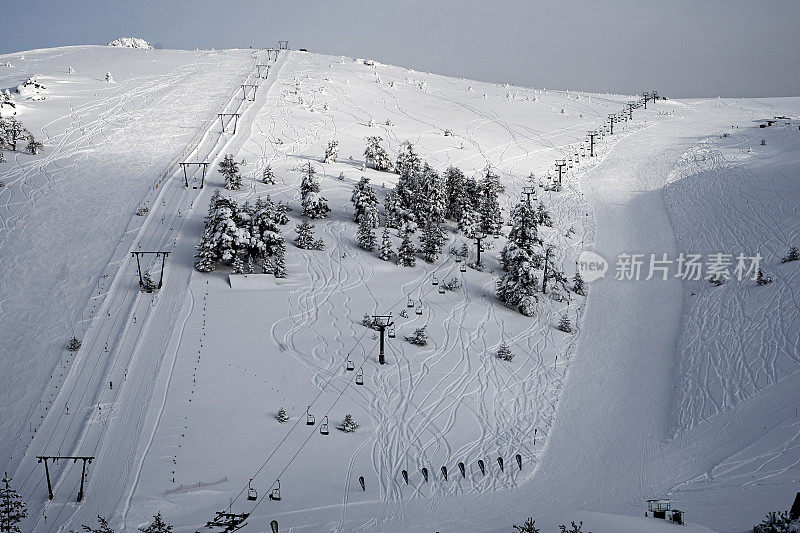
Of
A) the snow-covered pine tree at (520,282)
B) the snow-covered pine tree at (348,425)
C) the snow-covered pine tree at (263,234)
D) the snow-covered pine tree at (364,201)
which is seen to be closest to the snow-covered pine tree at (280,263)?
the snow-covered pine tree at (263,234)

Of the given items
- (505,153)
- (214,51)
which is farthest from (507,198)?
(214,51)

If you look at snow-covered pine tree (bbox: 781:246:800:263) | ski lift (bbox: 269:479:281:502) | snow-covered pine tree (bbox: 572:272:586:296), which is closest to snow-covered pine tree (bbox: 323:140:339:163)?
snow-covered pine tree (bbox: 572:272:586:296)

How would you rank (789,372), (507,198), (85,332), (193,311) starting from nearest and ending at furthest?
1. (789,372)
2. (85,332)
3. (193,311)
4. (507,198)

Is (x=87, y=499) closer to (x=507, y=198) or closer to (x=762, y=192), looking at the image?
(x=507, y=198)

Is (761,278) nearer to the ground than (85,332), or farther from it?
farther from it

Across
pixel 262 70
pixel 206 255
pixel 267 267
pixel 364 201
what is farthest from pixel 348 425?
pixel 262 70

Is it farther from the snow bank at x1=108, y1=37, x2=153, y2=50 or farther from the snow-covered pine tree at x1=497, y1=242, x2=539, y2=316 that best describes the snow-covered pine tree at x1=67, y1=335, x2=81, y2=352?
the snow bank at x1=108, y1=37, x2=153, y2=50

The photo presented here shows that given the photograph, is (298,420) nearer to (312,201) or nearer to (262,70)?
(312,201)
